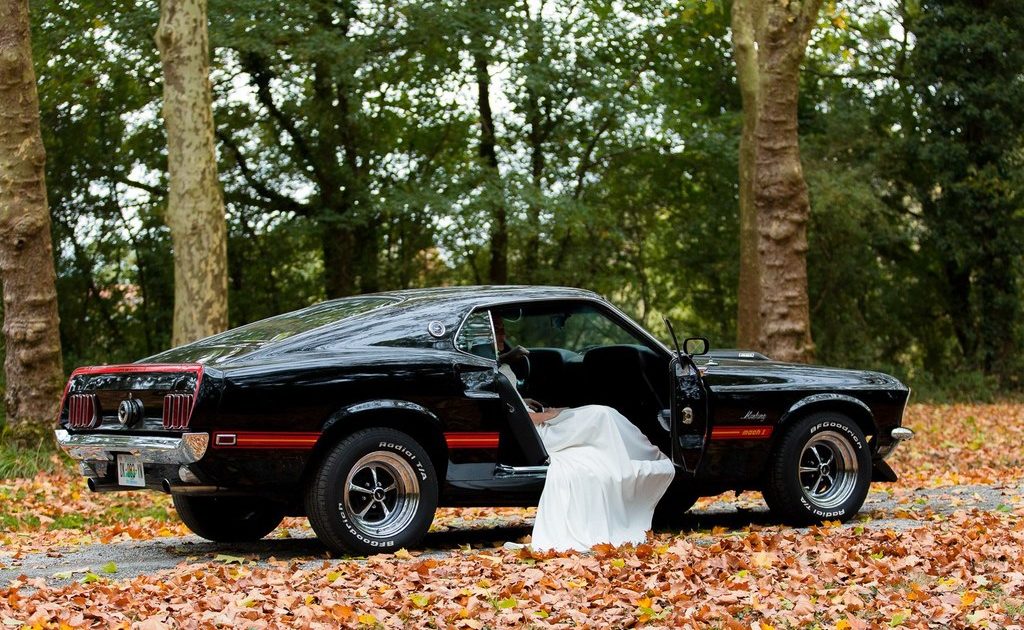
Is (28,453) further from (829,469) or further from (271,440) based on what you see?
(829,469)

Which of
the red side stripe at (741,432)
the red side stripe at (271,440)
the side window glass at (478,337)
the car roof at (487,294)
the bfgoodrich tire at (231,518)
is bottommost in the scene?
the bfgoodrich tire at (231,518)

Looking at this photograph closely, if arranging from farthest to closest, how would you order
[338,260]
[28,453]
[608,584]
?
[338,260] < [28,453] < [608,584]

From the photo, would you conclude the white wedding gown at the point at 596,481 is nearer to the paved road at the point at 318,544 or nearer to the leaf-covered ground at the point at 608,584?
the leaf-covered ground at the point at 608,584

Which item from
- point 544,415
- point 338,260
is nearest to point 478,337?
point 544,415

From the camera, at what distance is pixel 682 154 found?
29781 mm

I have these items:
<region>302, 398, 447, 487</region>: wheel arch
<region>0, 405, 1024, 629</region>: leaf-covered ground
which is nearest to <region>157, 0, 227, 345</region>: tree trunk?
<region>0, 405, 1024, 629</region>: leaf-covered ground

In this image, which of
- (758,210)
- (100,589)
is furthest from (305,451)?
(758,210)

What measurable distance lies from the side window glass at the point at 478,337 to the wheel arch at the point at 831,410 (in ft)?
7.15

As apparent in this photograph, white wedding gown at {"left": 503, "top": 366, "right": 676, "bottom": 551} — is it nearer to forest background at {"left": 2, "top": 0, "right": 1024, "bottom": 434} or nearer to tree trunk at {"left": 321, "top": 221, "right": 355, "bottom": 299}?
forest background at {"left": 2, "top": 0, "right": 1024, "bottom": 434}

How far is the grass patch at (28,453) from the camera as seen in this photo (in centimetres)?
1332

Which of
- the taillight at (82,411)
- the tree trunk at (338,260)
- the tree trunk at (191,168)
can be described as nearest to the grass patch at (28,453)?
the tree trunk at (191,168)

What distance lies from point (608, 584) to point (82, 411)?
3361mm

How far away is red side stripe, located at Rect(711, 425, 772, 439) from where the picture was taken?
8688mm

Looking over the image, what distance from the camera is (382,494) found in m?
7.58
